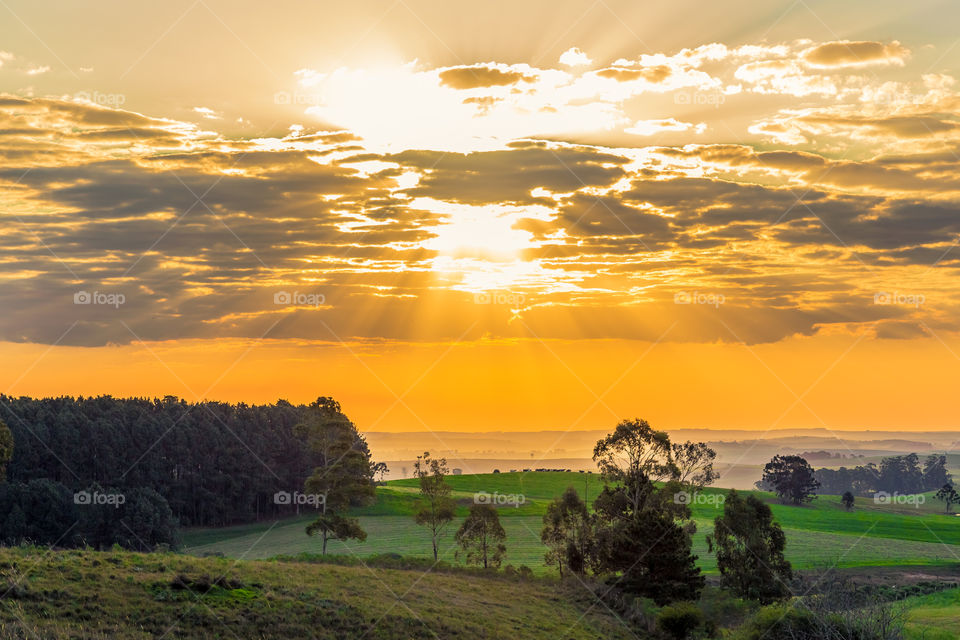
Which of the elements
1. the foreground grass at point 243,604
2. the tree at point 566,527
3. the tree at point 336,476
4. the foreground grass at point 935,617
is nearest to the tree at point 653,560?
the foreground grass at point 243,604

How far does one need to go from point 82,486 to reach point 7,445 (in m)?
53.4

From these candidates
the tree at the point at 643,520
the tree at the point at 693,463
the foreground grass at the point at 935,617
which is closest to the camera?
the foreground grass at the point at 935,617

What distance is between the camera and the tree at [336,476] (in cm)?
7375

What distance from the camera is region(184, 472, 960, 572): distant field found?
106 m

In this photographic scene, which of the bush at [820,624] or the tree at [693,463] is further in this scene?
the tree at [693,463]

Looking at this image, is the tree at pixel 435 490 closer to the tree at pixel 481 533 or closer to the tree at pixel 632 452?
the tree at pixel 481 533

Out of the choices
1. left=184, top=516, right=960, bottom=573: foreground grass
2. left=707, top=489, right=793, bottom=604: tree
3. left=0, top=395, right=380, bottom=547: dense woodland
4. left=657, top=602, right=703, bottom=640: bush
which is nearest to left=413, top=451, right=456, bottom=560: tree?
left=184, top=516, right=960, bottom=573: foreground grass

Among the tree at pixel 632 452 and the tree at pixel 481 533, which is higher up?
the tree at pixel 632 452

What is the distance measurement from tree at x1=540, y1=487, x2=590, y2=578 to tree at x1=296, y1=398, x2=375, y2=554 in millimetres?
19908

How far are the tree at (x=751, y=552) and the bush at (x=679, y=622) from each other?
1898 centimetres

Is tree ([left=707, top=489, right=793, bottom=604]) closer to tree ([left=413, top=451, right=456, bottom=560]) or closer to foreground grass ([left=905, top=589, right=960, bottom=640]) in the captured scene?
foreground grass ([left=905, top=589, right=960, bottom=640])

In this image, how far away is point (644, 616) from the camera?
5841cm

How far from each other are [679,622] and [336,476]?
116ft

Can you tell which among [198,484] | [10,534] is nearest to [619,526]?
[10,534]
